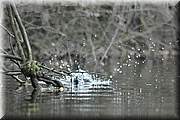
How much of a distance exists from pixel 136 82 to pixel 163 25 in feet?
26.2

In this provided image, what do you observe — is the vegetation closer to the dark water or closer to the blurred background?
the blurred background

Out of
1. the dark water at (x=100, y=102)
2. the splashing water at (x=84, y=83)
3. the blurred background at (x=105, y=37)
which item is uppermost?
the blurred background at (x=105, y=37)

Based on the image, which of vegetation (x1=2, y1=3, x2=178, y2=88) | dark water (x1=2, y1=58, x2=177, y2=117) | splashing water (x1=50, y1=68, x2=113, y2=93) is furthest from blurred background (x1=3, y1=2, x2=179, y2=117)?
dark water (x1=2, y1=58, x2=177, y2=117)

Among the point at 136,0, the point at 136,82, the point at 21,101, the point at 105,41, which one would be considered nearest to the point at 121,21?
the point at 105,41

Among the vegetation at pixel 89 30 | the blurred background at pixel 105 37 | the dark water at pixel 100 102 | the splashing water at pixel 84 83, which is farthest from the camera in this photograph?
the vegetation at pixel 89 30

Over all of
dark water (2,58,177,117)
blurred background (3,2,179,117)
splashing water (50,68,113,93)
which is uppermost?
blurred background (3,2,179,117)

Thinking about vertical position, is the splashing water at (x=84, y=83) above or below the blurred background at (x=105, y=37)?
below

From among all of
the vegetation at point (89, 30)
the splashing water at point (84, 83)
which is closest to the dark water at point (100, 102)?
the splashing water at point (84, 83)

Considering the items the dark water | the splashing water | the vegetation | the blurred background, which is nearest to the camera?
the dark water

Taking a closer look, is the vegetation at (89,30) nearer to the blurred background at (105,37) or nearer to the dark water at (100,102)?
the blurred background at (105,37)

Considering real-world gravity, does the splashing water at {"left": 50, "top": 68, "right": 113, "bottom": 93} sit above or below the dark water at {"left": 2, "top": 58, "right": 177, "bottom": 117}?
above

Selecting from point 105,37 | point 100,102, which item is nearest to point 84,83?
point 100,102

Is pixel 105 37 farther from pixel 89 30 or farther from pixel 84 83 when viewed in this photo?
pixel 84 83

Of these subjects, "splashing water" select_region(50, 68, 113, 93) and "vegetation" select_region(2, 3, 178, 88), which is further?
"vegetation" select_region(2, 3, 178, 88)
